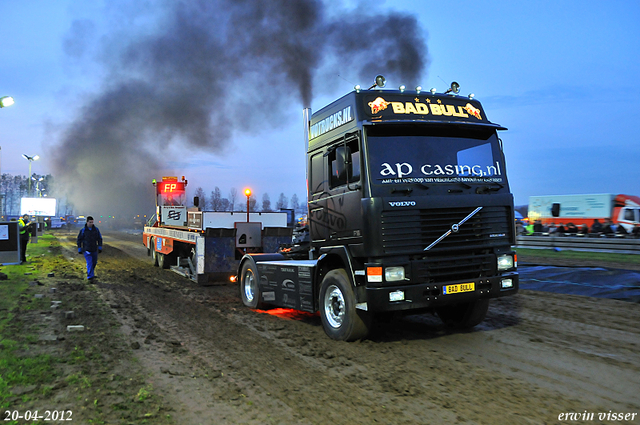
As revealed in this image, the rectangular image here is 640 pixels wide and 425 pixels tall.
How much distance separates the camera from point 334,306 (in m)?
6.59

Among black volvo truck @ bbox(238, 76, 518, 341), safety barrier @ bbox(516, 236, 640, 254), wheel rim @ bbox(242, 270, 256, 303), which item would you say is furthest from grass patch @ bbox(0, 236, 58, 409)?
safety barrier @ bbox(516, 236, 640, 254)

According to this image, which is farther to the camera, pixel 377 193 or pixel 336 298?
pixel 336 298

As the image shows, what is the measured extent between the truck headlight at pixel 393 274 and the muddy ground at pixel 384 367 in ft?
3.12

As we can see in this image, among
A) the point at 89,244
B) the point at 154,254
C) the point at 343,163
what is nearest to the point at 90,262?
the point at 89,244

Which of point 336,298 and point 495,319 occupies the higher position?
point 336,298

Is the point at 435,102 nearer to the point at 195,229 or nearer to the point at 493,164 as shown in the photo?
the point at 493,164

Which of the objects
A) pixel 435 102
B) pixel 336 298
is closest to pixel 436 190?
pixel 435 102

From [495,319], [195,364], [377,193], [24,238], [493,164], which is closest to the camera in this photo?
[195,364]

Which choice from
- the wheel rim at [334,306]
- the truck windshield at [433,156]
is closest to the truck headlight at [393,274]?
the wheel rim at [334,306]

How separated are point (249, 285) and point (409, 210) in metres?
4.69

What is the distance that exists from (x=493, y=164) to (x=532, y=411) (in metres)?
3.57

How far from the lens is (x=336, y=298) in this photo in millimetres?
6547

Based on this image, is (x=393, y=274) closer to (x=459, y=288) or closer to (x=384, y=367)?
(x=459, y=288)

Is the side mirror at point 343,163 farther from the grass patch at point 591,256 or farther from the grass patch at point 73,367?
the grass patch at point 591,256
